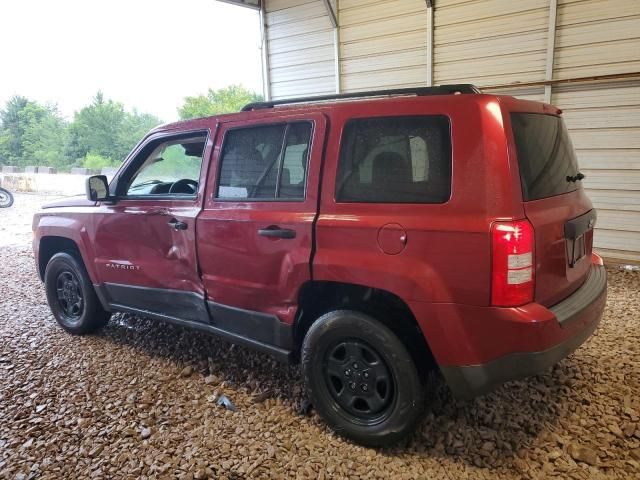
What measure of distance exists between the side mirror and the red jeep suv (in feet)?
1.41

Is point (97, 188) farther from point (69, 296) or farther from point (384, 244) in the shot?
point (384, 244)

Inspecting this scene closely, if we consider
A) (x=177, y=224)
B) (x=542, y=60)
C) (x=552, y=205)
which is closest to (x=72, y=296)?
(x=177, y=224)

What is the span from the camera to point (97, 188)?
3361 millimetres

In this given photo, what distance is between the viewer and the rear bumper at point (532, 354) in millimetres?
1924

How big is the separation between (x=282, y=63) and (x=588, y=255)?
7367mm

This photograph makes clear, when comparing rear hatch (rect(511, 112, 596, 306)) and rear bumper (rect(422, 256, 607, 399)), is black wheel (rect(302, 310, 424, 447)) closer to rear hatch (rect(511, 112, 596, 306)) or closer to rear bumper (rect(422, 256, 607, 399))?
rear bumper (rect(422, 256, 607, 399))

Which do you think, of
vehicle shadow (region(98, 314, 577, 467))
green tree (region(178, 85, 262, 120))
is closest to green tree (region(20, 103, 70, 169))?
green tree (region(178, 85, 262, 120))

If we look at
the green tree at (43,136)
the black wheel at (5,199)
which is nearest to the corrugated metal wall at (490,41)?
the black wheel at (5,199)

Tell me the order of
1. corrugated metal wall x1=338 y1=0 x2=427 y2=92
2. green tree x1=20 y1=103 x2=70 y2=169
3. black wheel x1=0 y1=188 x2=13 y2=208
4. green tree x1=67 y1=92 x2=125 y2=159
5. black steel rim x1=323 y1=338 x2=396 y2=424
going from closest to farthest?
1. black steel rim x1=323 y1=338 x2=396 y2=424
2. corrugated metal wall x1=338 y1=0 x2=427 y2=92
3. black wheel x1=0 y1=188 x2=13 y2=208
4. green tree x1=67 y1=92 x2=125 y2=159
5. green tree x1=20 y1=103 x2=70 y2=169

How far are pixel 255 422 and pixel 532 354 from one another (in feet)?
5.26

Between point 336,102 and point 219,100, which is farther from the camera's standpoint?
point 219,100

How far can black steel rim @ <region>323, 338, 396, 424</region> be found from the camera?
2279 millimetres

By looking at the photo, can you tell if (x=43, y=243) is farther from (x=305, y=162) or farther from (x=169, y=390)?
(x=305, y=162)

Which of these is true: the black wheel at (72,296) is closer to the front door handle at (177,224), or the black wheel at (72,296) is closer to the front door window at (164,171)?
the front door window at (164,171)
